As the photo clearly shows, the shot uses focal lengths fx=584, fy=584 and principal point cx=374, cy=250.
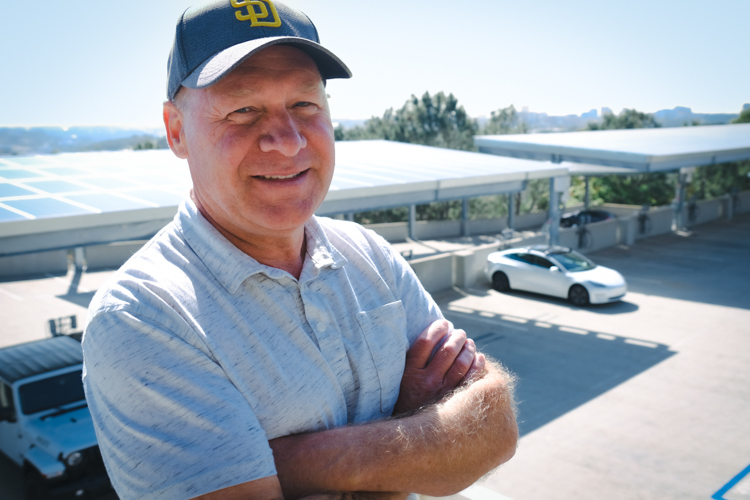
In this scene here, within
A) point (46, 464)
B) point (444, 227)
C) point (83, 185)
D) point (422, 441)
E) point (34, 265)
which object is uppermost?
point (83, 185)

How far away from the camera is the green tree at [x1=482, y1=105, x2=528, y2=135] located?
139 ft

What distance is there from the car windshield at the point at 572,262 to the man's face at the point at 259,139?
50.5 ft

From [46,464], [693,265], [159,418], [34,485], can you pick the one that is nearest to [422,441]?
[159,418]

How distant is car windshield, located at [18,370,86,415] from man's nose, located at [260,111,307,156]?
293 inches

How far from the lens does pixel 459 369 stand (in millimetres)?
2148

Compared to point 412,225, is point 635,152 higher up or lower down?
higher up

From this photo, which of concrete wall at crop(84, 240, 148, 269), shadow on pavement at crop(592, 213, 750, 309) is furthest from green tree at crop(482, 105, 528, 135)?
concrete wall at crop(84, 240, 148, 269)

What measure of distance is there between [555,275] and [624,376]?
551 cm

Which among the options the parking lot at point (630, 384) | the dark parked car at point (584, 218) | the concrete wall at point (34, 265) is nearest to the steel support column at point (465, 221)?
the dark parked car at point (584, 218)

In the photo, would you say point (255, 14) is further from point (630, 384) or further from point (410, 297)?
point (630, 384)

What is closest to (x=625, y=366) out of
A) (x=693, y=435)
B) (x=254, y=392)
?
(x=693, y=435)

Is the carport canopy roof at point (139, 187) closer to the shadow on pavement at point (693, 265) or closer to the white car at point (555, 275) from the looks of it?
the white car at point (555, 275)

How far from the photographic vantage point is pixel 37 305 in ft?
63.7

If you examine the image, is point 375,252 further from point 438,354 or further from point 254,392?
point 254,392
